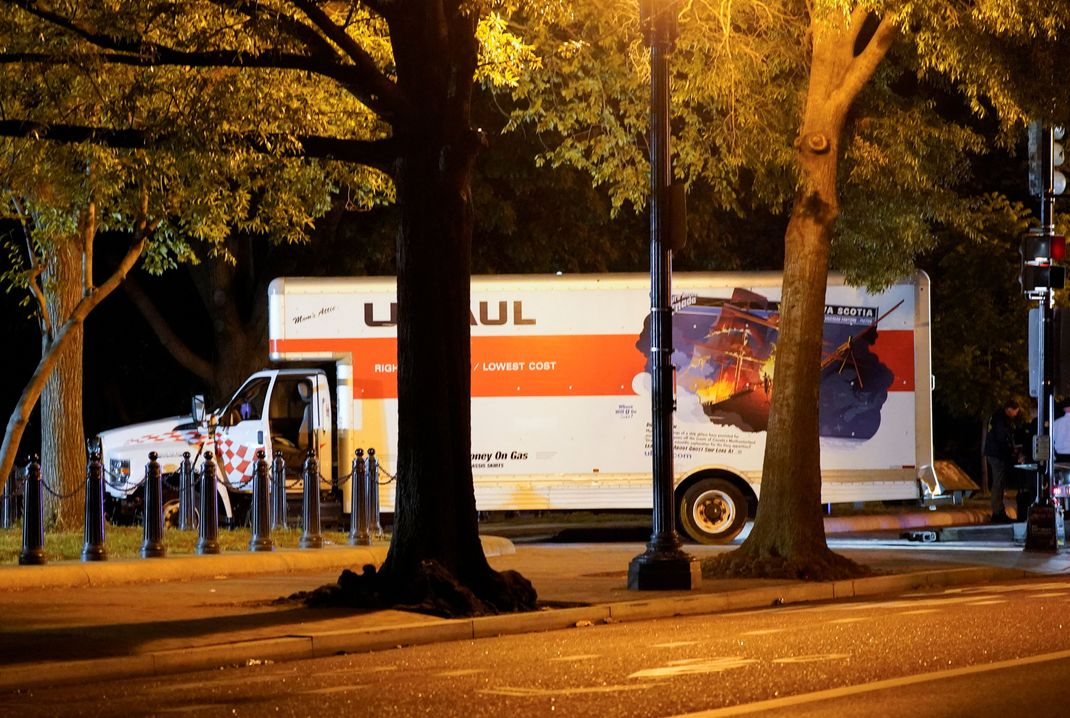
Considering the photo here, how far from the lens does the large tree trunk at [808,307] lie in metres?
17.3

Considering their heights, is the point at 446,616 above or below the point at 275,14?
below

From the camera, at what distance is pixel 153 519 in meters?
17.9

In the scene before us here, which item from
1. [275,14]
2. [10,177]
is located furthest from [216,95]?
[10,177]

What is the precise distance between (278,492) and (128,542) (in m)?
2.22

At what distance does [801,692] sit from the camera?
9.13 m

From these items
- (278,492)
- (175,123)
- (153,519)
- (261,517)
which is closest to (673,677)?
(175,123)

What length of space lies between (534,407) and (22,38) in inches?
394

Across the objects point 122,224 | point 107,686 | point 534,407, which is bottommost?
point 107,686

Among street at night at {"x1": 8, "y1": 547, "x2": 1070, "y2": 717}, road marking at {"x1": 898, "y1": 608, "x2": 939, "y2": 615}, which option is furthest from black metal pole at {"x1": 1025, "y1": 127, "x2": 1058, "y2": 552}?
street at night at {"x1": 8, "y1": 547, "x2": 1070, "y2": 717}

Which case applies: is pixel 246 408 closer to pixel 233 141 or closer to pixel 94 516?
pixel 94 516

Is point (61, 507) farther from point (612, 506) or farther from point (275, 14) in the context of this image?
point (275, 14)

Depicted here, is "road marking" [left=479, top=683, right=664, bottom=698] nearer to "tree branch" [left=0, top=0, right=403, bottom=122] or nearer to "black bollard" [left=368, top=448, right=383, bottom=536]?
"tree branch" [left=0, top=0, right=403, bottom=122]

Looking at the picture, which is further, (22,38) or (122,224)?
(122,224)

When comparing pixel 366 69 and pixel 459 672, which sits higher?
pixel 366 69
